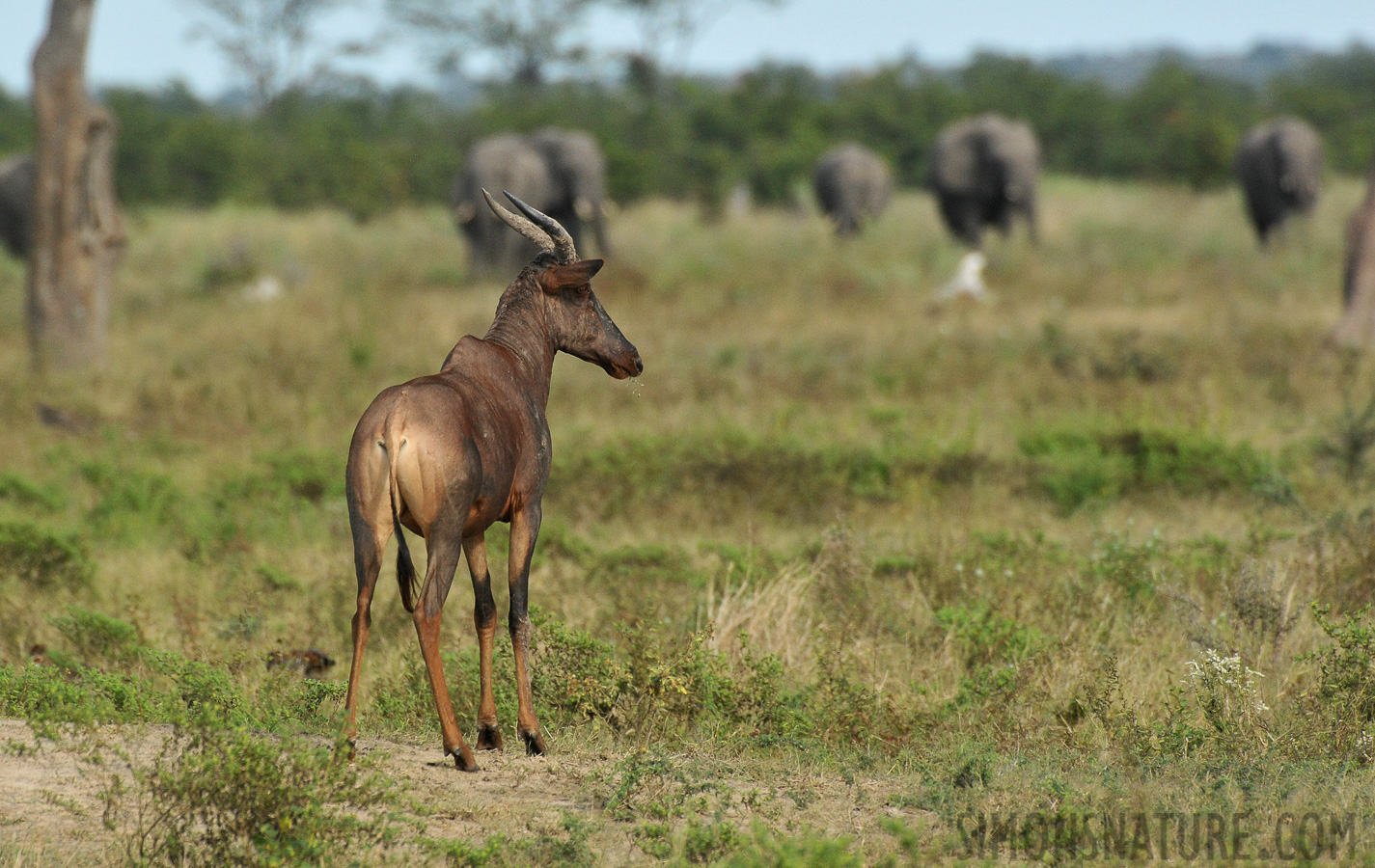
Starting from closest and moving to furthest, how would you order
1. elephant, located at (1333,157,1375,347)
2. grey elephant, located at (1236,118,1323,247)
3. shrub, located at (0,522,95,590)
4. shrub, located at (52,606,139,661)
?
1. shrub, located at (52,606,139,661)
2. shrub, located at (0,522,95,590)
3. elephant, located at (1333,157,1375,347)
4. grey elephant, located at (1236,118,1323,247)

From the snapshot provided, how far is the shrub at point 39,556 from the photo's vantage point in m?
7.34

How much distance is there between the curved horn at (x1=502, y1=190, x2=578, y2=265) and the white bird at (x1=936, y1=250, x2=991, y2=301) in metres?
11.8

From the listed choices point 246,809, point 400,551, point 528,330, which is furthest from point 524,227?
point 246,809

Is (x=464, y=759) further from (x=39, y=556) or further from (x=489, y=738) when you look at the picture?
(x=39, y=556)

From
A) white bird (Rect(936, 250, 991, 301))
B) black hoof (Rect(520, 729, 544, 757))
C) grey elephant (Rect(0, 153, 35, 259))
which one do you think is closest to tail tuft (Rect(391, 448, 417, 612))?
black hoof (Rect(520, 729, 544, 757))

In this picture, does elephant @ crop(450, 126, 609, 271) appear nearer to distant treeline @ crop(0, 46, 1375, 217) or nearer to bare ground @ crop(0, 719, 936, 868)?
distant treeline @ crop(0, 46, 1375, 217)

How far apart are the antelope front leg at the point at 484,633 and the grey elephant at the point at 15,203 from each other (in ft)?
56.1

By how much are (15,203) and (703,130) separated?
17195mm

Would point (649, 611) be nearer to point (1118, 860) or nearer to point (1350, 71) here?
point (1118, 860)

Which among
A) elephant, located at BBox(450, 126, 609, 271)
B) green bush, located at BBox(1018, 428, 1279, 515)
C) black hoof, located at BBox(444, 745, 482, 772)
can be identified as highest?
elephant, located at BBox(450, 126, 609, 271)

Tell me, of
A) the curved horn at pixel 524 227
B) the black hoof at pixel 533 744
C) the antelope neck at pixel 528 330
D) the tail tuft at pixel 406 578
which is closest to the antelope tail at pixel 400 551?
the tail tuft at pixel 406 578

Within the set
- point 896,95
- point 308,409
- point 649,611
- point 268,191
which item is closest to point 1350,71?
point 896,95

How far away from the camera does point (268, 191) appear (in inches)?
1185

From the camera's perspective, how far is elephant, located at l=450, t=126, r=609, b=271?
18.7 meters
